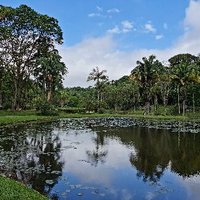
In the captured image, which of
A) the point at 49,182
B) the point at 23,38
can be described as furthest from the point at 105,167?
the point at 23,38

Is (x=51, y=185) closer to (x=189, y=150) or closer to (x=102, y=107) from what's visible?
(x=189, y=150)

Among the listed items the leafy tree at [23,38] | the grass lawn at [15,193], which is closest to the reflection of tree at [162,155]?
the grass lawn at [15,193]

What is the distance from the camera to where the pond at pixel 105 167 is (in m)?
16.4

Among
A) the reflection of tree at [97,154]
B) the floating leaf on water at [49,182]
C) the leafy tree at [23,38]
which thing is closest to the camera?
the floating leaf on water at [49,182]

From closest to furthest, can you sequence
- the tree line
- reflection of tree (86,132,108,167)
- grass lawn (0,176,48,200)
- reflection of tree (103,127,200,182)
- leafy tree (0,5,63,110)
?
grass lawn (0,176,48,200), reflection of tree (103,127,200,182), reflection of tree (86,132,108,167), leafy tree (0,5,63,110), the tree line

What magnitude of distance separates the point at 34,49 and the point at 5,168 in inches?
1996

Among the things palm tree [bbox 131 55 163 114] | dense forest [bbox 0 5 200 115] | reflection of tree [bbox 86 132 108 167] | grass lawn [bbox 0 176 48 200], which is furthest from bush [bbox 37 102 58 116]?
grass lawn [bbox 0 176 48 200]

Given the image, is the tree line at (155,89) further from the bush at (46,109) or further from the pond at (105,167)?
the pond at (105,167)

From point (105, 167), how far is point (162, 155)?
5887mm

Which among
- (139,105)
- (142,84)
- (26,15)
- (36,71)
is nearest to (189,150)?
(26,15)

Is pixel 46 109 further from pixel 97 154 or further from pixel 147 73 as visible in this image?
pixel 97 154

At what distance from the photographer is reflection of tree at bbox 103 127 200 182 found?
20.6 meters

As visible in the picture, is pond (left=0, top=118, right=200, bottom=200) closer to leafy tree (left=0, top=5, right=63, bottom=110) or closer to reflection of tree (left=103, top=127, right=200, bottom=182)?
reflection of tree (left=103, top=127, right=200, bottom=182)

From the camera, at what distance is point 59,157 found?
25141mm
